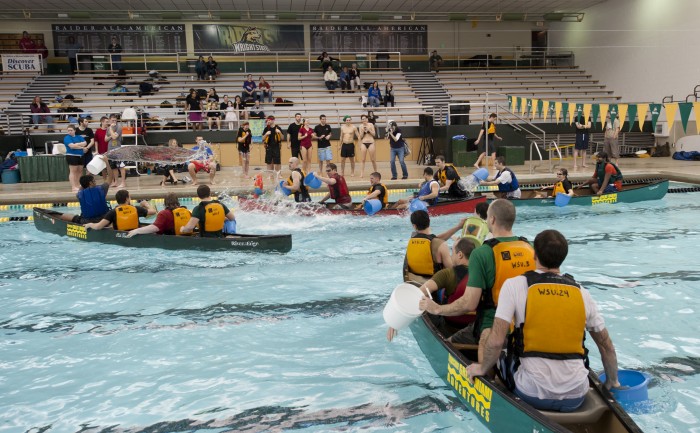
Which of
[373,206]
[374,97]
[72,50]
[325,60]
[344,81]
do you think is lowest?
[373,206]

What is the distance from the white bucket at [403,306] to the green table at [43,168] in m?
15.9

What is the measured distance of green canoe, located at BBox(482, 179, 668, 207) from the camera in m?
12.4

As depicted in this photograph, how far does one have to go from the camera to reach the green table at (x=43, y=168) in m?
17.3

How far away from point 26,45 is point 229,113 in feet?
38.4

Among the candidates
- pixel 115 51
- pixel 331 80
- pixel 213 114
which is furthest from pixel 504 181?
pixel 115 51

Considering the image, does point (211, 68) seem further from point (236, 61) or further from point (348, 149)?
point (348, 149)

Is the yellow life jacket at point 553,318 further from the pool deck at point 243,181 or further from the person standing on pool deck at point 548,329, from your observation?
the pool deck at point 243,181

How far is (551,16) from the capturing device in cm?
2897

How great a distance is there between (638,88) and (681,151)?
4631mm

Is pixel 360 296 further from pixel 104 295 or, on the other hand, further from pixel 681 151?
pixel 681 151

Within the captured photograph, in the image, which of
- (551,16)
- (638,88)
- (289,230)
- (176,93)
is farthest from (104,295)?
(551,16)

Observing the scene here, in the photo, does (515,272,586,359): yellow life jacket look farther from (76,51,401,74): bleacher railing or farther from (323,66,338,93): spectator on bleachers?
(76,51,401,74): bleacher railing

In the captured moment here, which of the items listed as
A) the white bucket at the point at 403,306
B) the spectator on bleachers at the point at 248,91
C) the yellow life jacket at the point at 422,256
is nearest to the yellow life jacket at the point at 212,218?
the yellow life jacket at the point at 422,256

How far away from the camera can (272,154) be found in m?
17.2
